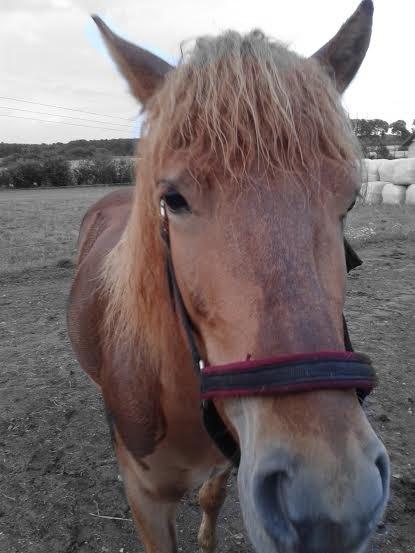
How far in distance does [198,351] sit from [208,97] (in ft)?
2.76

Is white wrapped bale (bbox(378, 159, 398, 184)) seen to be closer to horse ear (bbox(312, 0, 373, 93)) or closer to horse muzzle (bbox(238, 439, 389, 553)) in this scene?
horse ear (bbox(312, 0, 373, 93))

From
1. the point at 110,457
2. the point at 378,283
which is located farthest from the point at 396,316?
the point at 110,457

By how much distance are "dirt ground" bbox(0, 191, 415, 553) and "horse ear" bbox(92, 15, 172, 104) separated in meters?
2.59

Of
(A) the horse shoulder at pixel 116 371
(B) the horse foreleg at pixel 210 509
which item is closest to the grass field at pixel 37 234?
(A) the horse shoulder at pixel 116 371

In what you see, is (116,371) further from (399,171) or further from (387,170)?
(387,170)

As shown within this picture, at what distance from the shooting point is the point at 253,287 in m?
1.18

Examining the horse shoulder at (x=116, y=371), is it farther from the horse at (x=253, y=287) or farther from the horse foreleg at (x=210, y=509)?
the horse foreleg at (x=210, y=509)

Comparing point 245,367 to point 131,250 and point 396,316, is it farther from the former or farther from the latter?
point 396,316

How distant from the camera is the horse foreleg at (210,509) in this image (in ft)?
8.78

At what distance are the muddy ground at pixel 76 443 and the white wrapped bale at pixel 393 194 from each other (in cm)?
1106

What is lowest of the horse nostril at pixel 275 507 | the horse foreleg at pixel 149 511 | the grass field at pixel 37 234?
the grass field at pixel 37 234

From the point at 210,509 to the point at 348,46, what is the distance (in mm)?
2589

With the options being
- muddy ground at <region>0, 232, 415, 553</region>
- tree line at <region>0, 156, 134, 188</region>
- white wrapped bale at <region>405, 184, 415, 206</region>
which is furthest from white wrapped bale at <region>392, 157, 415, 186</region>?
tree line at <region>0, 156, 134, 188</region>

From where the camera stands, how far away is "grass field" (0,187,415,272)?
8.55 m
